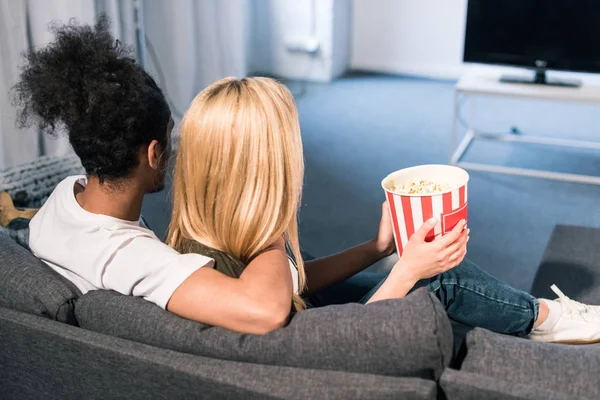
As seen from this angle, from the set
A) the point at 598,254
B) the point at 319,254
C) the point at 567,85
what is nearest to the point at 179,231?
the point at 598,254

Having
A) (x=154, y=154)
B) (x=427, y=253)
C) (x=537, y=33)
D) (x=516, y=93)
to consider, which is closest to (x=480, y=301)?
(x=427, y=253)

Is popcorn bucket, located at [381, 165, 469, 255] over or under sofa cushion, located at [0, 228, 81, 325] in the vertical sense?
over

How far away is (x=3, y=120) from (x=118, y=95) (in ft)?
7.08

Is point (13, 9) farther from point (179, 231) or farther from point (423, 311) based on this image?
point (423, 311)

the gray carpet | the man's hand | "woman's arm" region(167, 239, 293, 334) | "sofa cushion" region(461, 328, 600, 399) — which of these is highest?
"woman's arm" region(167, 239, 293, 334)

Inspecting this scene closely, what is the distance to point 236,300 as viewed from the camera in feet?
3.69

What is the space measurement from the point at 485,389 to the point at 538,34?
119 inches

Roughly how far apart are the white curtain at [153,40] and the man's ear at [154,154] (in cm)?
205

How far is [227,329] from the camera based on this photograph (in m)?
1.12

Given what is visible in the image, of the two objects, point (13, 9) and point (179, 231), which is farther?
point (13, 9)

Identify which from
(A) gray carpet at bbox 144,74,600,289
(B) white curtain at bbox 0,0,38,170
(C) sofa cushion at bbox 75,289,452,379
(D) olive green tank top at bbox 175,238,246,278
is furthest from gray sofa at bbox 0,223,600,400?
(B) white curtain at bbox 0,0,38,170

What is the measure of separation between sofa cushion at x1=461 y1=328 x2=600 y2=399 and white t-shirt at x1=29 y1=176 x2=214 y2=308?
46cm

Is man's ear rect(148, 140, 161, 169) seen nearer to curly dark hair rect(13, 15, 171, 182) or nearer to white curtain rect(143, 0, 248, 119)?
curly dark hair rect(13, 15, 171, 182)

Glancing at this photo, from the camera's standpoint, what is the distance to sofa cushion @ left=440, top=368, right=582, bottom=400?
939mm
